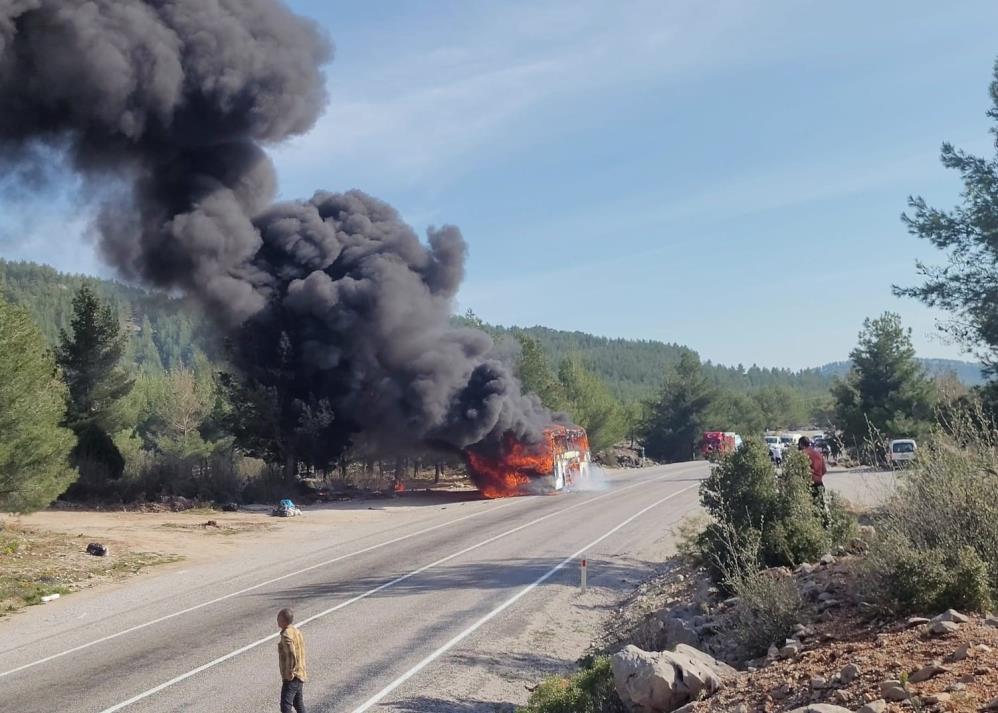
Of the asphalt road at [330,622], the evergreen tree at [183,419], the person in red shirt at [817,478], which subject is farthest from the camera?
the evergreen tree at [183,419]

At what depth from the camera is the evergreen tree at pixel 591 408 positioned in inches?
2606

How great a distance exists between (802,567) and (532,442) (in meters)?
27.8

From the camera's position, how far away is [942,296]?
16.3 metres

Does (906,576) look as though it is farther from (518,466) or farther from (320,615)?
(518,466)

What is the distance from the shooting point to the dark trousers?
8188 mm

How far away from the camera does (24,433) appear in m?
22.4

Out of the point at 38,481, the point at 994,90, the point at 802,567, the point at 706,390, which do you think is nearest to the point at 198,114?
the point at 38,481

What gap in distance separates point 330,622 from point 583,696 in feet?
20.3

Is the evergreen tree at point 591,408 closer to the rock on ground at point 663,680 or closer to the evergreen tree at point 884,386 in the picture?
the evergreen tree at point 884,386

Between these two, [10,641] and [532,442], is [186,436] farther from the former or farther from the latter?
[10,641]

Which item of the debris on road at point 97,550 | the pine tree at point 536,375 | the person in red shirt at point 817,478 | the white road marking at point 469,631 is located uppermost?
the pine tree at point 536,375

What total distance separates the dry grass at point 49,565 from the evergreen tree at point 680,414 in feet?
208

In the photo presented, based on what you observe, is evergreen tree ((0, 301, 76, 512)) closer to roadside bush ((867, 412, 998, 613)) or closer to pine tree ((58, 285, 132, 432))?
pine tree ((58, 285, 132, 432))

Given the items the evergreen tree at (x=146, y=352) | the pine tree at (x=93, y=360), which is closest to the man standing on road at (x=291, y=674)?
the pine tree at (x=93, y=360)
